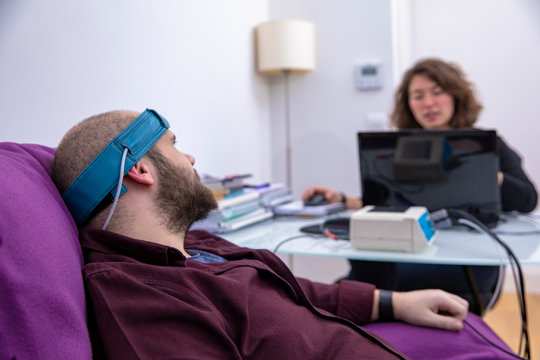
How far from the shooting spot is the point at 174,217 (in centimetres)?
101

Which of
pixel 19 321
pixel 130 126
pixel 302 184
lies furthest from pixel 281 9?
pixel 19 321

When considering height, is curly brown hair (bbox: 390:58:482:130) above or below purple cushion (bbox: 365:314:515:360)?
above

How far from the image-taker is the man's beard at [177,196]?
1.00m

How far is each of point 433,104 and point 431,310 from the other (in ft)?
4.45

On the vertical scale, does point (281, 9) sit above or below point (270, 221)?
above

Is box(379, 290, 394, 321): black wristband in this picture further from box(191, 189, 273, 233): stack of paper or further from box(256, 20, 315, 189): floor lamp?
box(256, 20, 315, 189): floor lamp

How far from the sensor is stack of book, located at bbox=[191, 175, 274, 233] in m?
1.64

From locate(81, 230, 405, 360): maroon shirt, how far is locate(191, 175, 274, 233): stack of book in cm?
54

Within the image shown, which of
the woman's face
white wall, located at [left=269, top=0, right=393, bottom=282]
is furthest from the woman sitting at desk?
white wall, located at [left=269, top=0, right=393, bottom=282]

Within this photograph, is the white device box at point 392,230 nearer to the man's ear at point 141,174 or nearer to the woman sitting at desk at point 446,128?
the woman sitting at desk at point 446,128

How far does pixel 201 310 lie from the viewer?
29.4 inches

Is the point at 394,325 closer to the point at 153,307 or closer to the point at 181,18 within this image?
the point at 153,307

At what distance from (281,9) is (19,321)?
105 inches

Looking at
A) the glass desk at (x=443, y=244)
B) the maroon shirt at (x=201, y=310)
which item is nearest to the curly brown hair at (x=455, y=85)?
the glass desk at (x=443, y=244)
